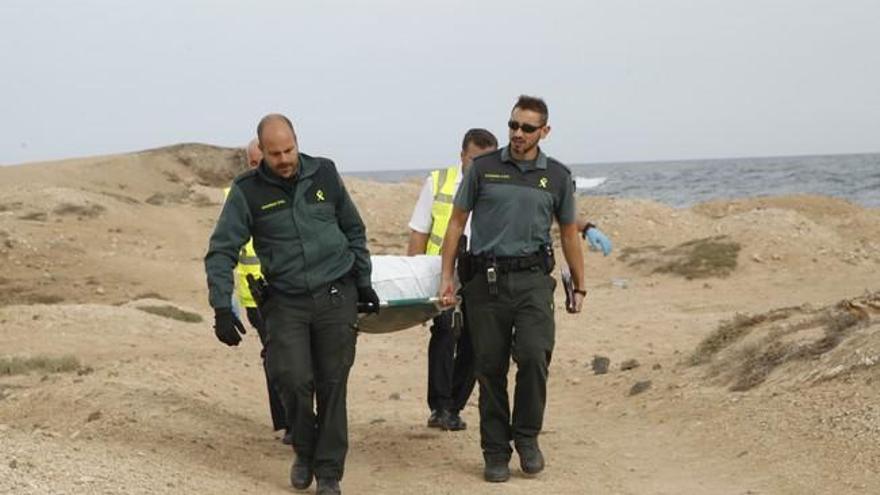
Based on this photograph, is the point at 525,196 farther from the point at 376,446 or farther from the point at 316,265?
the point at 376,446

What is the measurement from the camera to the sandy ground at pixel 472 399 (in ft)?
21.3

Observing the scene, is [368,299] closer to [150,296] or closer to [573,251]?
[573,251]

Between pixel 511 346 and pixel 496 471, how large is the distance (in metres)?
0.71

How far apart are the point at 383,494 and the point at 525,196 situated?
71.7 inches

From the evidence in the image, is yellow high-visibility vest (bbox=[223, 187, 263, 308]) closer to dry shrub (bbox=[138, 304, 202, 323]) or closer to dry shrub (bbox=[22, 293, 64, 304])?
dry shrub (bbox=[138, 304, 202, 323])

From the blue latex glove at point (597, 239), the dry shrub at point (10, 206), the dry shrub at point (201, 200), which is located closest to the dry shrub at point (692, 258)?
the blue latex glove at point (597, 239)

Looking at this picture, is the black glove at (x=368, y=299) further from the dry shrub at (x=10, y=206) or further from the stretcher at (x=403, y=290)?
the dry shrub at (x=10, y=206)

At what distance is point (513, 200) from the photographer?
257 inches

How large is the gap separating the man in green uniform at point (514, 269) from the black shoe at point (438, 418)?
1443mm

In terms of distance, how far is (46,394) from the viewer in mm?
8742

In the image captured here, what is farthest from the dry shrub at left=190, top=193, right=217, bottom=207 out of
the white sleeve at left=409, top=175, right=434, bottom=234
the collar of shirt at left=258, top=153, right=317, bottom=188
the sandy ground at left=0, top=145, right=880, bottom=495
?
the collar of shirt at left=258, top=153, right=317, bottom=188

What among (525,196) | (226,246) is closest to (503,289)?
(525,196)

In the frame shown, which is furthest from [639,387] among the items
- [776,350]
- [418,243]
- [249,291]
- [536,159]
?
[249,291]

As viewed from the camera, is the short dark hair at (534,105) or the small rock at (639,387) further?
the small rock at (639,387)
